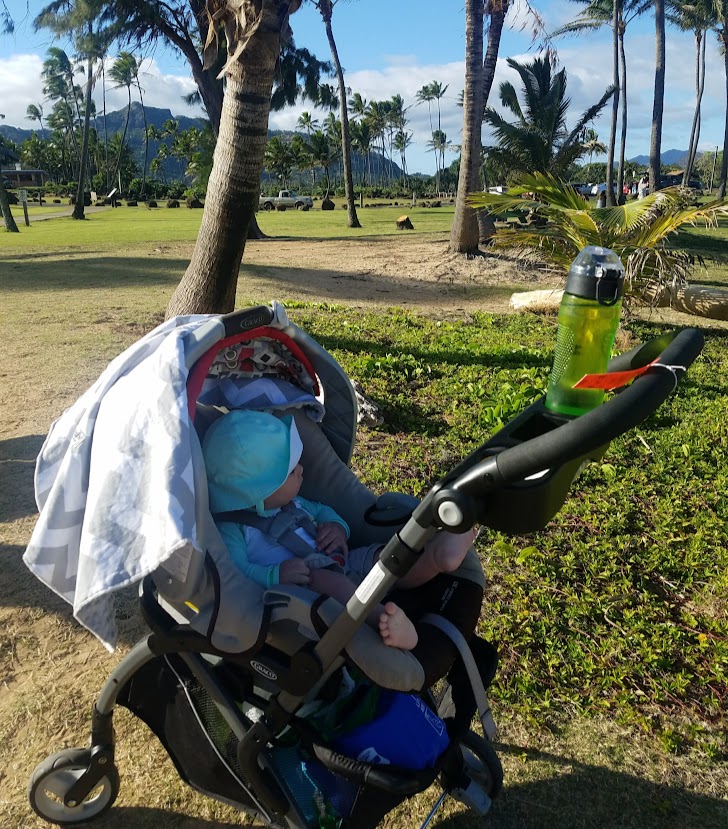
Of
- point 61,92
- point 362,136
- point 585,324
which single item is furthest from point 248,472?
point 61,92

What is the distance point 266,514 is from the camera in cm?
197

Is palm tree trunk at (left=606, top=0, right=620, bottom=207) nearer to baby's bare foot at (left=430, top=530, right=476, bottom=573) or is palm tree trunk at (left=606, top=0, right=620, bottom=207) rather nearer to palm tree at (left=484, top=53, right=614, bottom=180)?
palm tree at (left=484, top=53, right=614, bottom=180)

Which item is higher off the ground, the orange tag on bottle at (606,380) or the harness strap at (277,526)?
the orange tag on bottle at (606,380)

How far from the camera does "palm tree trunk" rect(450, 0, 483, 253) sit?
496 inches

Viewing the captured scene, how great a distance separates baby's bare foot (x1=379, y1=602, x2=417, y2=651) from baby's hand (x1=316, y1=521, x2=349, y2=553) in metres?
0.43

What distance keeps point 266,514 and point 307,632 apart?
43 cm

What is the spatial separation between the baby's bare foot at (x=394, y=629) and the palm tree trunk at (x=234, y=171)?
4.76 m

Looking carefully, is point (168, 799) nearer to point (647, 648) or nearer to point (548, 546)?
point (647, 648)

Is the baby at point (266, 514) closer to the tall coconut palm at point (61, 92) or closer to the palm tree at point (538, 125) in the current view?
the palm tree at point (538, 125)

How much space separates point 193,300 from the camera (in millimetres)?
6469

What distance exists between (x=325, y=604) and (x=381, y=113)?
282 ft

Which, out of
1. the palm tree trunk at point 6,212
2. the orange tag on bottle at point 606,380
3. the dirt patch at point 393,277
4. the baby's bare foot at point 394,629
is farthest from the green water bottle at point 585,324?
the palm tree trunk at point 6,212

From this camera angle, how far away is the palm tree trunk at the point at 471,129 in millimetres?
12609

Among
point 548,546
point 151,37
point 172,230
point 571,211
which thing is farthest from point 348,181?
point 548,546
